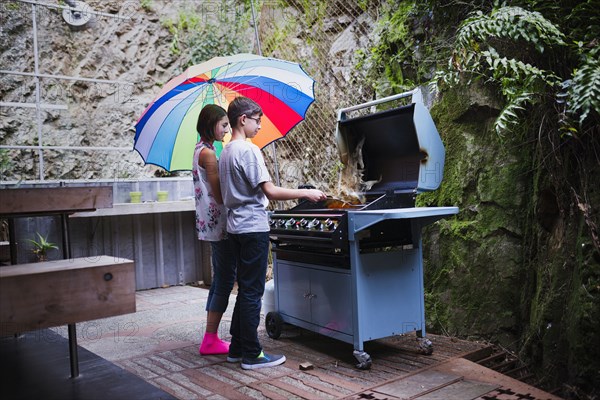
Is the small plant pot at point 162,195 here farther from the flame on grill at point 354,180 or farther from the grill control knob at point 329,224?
the grill control knob at point 329,224

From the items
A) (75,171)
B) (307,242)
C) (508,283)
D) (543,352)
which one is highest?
(75,171)

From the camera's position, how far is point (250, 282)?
9.59ft

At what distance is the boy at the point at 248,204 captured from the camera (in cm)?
285

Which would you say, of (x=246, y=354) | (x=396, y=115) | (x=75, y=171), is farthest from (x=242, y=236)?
(x=75, y=171)

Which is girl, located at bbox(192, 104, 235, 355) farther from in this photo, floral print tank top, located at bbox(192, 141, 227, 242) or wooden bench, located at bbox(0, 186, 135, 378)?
wooden bench, located at bbox(0, 186, 135, 378)

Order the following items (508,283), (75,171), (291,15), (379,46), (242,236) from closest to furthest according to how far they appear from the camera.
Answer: (242,236), (508,283), (379,46), (291,15), (75,171)

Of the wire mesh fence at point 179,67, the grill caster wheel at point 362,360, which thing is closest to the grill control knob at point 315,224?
the grill caster wheel at point 362,360

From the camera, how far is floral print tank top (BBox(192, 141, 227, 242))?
3.13 metres

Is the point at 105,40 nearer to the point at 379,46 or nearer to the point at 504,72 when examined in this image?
the point at 379,46

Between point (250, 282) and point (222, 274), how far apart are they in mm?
339

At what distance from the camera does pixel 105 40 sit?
6.97 meters

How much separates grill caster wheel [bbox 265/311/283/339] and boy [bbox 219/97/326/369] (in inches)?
21.8

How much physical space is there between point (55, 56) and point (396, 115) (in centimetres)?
536

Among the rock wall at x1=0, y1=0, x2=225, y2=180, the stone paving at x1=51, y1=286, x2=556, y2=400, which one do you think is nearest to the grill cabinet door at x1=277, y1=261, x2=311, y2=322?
the stone paving at x1=51, y1=286, x2=556, y2=400
